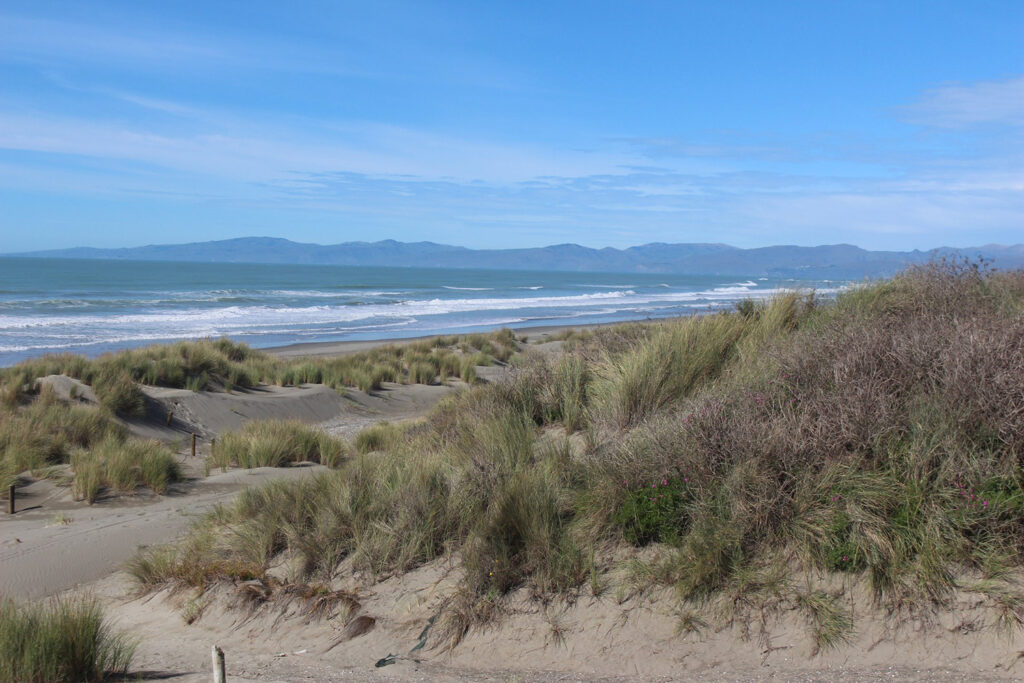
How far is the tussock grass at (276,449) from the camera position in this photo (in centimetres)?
1051

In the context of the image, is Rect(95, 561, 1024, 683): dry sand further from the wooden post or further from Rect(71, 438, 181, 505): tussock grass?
Rect(71, 438, 181, 505): tussock grass

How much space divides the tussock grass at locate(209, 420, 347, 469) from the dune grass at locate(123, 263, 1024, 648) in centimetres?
355

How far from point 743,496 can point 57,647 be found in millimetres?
3928

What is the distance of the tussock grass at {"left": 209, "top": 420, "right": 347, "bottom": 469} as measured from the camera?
34.5ft

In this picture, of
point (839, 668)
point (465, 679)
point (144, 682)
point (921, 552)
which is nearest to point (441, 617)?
point (465, 679)

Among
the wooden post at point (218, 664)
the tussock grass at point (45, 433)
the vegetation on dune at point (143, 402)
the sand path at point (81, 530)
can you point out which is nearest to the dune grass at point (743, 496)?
the sand path at point (81, 530)

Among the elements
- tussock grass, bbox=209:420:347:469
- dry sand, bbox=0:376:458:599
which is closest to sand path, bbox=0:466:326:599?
dry sand, bbox=0:376:458:599

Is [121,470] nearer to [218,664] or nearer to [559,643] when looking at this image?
[559,643]

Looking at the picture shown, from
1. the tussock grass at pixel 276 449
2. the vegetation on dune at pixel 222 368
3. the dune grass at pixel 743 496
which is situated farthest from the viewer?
the vegetation on dune at pixel 222 368

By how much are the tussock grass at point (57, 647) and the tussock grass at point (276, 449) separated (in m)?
5.95

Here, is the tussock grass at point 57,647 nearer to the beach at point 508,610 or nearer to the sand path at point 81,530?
the beach at point 508,610

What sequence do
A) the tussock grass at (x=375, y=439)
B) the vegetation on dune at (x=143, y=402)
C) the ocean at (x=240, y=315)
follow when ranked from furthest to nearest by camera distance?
the ocean at (x=240, y=315)
the tussock grass at (x=375, y=439)
the vegetation on dune at (x=143, y=402)

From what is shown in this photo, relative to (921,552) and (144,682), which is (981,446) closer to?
(921,552)

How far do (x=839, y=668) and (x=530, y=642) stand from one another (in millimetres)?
1715
